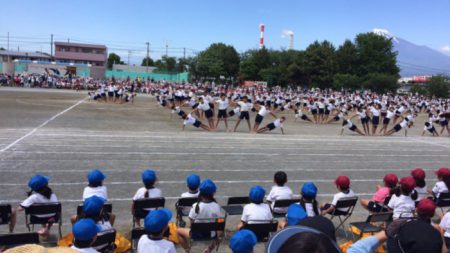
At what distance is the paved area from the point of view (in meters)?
9.55

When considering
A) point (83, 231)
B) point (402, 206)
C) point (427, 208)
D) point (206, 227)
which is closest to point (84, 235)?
point (83, 231)

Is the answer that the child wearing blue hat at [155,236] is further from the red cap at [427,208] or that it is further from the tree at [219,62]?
the tree at [219,62]

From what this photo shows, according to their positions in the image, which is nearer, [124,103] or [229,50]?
[124,103]

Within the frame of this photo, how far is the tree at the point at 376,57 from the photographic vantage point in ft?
256

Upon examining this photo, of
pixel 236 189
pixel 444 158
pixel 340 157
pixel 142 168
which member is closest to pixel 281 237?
pixel 236 189

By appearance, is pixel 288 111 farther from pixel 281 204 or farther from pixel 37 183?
pixel 37 183

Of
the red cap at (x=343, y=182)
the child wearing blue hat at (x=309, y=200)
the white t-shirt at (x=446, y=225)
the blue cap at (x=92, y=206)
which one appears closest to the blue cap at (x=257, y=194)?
the child wearing blue hat at (x=309, y=200)

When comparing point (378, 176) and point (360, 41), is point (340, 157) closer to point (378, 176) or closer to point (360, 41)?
point (378, 176)

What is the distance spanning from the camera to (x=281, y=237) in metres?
2.14

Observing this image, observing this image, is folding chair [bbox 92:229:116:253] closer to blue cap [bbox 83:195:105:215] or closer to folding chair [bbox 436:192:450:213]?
blue cap [bbox 83:195:105:215]

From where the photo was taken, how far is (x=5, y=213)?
597 centimetres

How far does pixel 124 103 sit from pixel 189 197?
27252 millimetres

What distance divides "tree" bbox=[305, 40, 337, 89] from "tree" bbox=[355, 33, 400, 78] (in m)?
8.05

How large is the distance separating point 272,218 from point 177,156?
24.1 ft
